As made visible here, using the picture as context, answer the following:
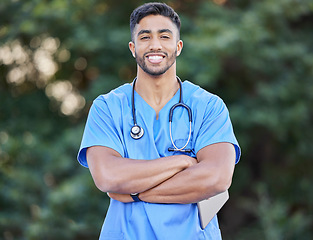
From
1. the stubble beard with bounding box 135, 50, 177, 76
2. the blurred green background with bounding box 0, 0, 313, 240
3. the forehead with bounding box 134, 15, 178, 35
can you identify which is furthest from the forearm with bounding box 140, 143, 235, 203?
the blurred green background with bounding box 0, 0, 313, 240

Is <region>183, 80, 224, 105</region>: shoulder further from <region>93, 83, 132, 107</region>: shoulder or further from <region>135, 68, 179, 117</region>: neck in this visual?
<region>93, 83, 132, 107</region>: shoulder

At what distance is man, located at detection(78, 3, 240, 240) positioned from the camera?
1.92 metres

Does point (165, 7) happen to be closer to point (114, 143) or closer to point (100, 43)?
point (114, 143)

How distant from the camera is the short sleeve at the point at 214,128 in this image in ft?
6.59

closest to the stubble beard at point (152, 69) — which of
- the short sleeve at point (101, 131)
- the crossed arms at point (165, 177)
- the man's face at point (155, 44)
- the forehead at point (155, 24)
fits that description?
the man's face at point (155, 44)

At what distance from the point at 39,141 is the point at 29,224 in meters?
0.89

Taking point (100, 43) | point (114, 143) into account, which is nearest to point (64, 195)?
point (100, 43)

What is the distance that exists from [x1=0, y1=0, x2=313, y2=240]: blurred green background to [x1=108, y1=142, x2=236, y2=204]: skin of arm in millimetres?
3032

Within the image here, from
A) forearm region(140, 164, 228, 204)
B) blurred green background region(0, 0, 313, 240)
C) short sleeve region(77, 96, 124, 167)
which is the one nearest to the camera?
forearm region(140, 164, 228, 204)

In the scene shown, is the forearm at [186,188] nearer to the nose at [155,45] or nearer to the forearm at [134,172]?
the forearm at [134,172]

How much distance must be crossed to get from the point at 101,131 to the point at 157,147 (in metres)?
0.24

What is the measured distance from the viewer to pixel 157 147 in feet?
6.61

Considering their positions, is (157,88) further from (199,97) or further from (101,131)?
(101,131)

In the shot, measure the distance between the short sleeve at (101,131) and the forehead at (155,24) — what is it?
35cm
